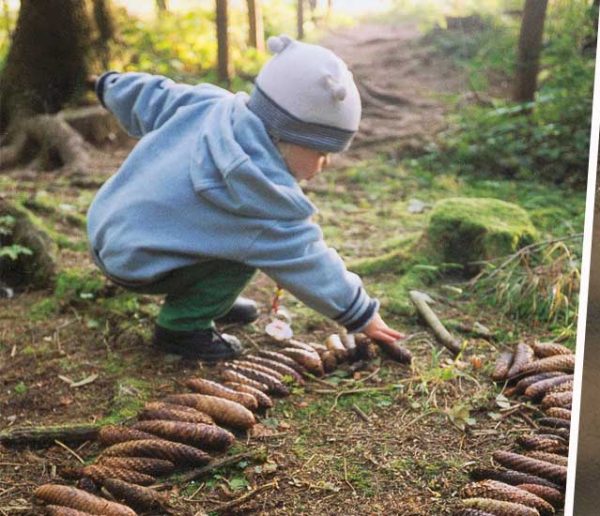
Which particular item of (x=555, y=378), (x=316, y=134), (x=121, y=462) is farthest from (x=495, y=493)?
(x=316, y=134)

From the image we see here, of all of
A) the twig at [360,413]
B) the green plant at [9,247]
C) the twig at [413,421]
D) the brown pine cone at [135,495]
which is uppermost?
the brown pine cone at [135,495]

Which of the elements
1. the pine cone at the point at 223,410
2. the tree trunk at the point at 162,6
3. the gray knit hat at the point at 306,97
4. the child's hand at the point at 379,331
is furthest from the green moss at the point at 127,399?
the tree trunk at the point at 162,6

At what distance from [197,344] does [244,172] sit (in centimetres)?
41

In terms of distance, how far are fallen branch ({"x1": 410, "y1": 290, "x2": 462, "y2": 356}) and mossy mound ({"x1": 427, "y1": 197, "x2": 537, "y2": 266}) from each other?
0.60 feet

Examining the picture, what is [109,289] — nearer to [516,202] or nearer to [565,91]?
[516,202]

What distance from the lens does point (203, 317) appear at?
63.2 inches

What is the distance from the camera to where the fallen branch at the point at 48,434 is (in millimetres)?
1263

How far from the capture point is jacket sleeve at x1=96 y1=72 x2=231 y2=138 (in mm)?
1553

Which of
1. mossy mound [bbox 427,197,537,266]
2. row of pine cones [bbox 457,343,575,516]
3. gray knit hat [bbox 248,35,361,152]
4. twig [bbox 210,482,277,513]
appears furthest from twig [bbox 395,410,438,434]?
mossy mound [bbox 427,197,537,266]

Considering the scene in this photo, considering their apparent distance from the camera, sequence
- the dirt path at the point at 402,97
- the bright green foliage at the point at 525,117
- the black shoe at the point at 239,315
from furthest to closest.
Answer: the dirt path at the point at 402,97, the bright green foliage at the point at 525,117, the black shoe at the point at 239,315

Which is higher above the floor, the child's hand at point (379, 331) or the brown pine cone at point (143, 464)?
the brown pine cone at point (143, 464)

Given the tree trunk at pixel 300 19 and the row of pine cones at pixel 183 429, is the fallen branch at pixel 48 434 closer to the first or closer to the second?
the row of pine cones at pixel 183 429

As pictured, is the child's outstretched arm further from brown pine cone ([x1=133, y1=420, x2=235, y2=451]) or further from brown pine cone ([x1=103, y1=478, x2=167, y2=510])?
brown pine cone ([x1=103, y1=478, x2=167, y2=510])

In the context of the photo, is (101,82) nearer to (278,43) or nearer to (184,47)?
(184,47)
